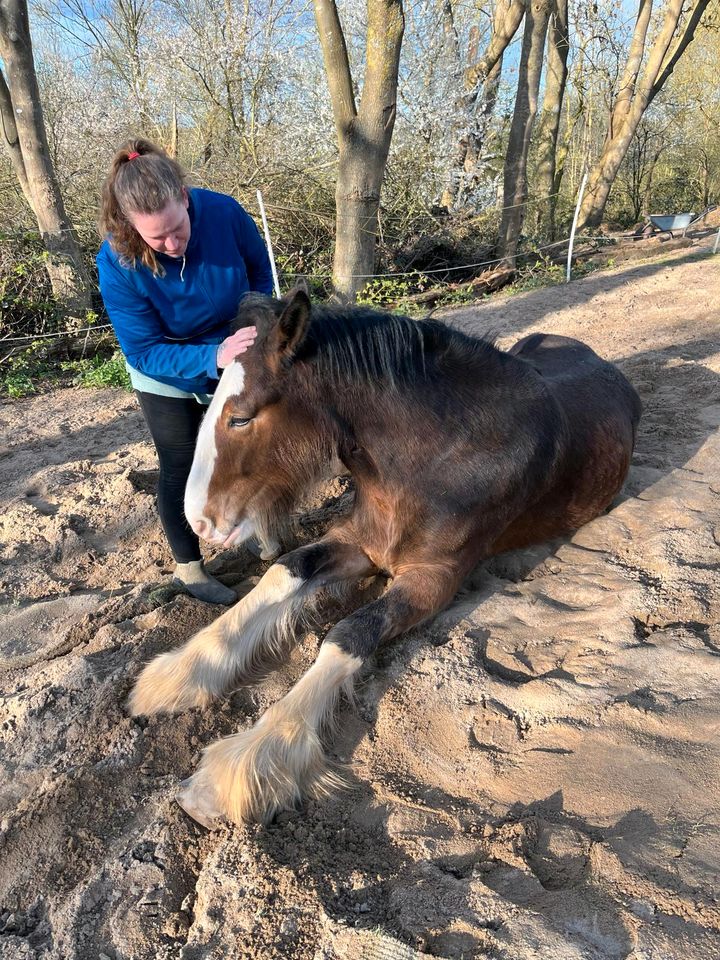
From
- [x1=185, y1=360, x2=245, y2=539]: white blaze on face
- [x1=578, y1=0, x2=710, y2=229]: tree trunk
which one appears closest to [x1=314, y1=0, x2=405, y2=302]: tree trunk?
[x1=185, y1=360, x2=245, y2=539]: white blaze on face

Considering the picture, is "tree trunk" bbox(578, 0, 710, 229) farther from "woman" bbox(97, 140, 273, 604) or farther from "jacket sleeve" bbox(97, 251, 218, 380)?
"jacket sleeve" bbox(97, 251, 218, 380)

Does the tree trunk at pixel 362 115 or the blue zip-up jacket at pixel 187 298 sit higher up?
the tree trunk at pixel 362 115

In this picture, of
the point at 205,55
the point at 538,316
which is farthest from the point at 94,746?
the point at 205,55

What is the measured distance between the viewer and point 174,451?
322cm

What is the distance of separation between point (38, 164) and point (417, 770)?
911 centimetres

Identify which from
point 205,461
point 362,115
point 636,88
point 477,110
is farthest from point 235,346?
point 636,88

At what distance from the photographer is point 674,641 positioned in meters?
2.65

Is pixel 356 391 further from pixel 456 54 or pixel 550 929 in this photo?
pixel 456 54

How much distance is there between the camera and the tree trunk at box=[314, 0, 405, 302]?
8141 millimetres

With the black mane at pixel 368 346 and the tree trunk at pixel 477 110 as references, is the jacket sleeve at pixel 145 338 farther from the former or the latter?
the tree trunk at pixel 477 110

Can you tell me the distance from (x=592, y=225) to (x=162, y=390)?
1843 cm

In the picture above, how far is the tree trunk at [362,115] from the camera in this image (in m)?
8.14

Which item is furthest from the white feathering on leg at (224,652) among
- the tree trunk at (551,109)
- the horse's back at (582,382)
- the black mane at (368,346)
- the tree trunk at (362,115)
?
the tree trunk at (551,109)

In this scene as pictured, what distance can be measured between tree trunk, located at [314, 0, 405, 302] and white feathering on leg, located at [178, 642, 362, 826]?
323 inches
